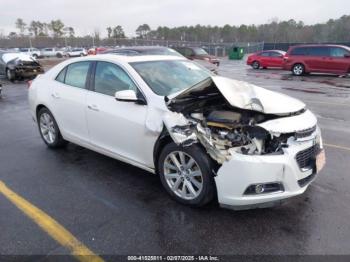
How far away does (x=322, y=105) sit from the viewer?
9.29m

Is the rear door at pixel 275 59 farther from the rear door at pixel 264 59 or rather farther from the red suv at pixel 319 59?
the red suv at pixel 319 59

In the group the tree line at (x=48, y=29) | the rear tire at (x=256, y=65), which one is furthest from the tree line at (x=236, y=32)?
the rear tire at (x=256, y=65)

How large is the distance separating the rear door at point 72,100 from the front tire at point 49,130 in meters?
0.25

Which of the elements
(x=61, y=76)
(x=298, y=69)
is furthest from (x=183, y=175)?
(x=298, y=69)

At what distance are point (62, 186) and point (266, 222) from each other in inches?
102

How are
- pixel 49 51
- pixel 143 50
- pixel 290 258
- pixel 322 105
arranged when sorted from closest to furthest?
pixel 290 258
pixel 322 105
pixel 143 50
pixel 49 51

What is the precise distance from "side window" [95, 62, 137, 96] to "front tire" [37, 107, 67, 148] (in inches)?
55.2

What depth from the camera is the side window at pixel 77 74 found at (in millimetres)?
4711

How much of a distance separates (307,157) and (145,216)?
1807 mm

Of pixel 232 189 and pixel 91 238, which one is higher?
pixel 232 189

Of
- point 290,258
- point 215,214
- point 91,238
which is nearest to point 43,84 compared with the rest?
point 91,238

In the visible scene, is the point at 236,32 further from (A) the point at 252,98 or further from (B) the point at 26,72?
(A) the point at 252,98

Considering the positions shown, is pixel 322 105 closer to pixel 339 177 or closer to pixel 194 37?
pixel 339 177

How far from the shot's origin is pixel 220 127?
3373mm
